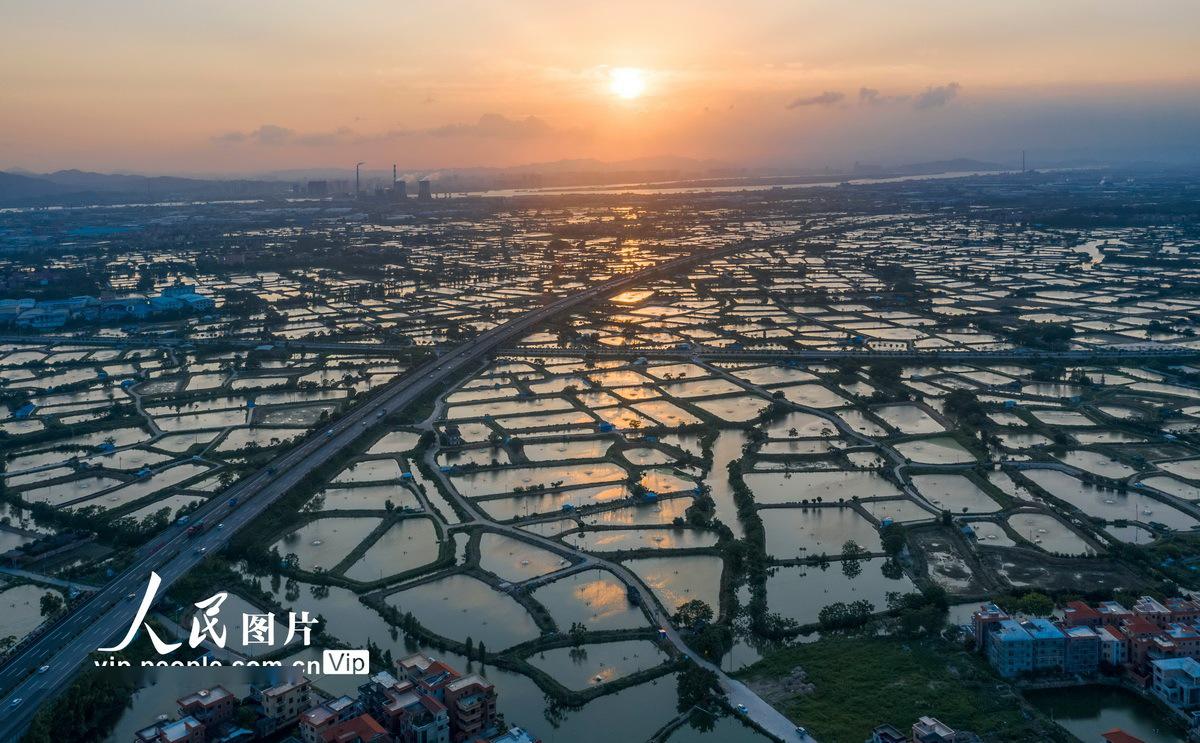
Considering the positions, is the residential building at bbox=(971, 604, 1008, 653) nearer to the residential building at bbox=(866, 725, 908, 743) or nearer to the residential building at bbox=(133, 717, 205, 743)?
the residential building at bbox=(866, 725, 908, 743)

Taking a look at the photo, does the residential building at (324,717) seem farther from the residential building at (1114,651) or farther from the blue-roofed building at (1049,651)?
the residential building at (1114,651)

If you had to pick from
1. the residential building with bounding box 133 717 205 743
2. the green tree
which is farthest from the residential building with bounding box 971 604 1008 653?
the residential building with bounding box 133 717 205 743

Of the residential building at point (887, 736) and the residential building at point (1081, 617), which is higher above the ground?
the residential building at point (1081, 617)

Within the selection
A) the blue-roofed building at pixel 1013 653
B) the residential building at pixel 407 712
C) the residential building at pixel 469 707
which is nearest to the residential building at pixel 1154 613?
the blue-roofed building at pixel 1013 653

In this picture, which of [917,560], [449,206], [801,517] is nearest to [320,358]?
[801,517]

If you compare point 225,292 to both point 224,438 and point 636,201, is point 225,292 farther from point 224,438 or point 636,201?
point 636,201
